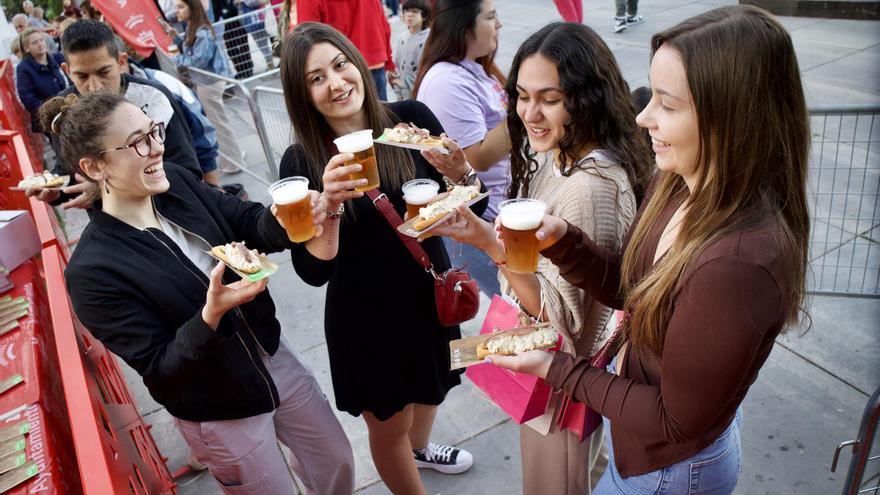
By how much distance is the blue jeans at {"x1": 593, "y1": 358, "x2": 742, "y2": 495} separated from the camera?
1852 mm

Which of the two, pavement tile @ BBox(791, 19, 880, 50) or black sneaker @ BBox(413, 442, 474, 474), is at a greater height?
pavement tile @ BBox(791, 19, 880, 50)

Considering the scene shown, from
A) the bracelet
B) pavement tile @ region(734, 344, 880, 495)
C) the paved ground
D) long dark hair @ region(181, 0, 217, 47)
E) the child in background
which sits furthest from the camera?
long dark hair @ region(181, 0, 217, 47)

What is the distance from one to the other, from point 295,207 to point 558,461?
55.2 inches

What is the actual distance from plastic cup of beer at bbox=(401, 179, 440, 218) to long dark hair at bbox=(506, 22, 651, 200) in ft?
1.83

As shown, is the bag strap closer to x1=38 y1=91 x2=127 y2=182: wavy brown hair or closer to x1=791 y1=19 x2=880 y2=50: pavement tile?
x1=38 y1=91 x2=127 y2=182: wavy brown hair

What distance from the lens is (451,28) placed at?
11.6 ft

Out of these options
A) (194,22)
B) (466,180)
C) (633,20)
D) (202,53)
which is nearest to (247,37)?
(194,22)

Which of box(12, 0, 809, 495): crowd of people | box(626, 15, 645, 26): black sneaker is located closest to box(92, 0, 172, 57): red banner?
box(12, 0, 809, 495): crowd of people

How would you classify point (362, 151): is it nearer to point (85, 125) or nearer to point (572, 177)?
point (572, 177)

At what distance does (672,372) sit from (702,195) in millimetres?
471

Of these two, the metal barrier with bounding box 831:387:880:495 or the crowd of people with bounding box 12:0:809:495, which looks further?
the metal barrier with bounding box 831:387:880:495

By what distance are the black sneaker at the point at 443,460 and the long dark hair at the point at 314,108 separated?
5.74 feet

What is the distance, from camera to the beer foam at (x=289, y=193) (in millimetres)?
2447

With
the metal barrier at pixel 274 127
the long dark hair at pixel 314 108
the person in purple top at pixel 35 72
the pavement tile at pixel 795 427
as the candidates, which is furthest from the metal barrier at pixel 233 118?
the pavement tile at pixel 795 427
